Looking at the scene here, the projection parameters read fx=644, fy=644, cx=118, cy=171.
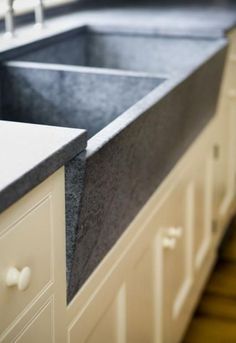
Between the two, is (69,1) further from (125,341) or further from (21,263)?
(21,263)

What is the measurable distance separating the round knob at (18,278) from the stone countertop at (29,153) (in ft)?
0.32

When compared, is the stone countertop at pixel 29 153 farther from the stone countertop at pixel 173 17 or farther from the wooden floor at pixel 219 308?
the wooden floor at pixel 219 308

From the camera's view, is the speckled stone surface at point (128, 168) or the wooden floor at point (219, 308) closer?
the speckled stone surface at point (128, 168)

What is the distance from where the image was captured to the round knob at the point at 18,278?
771 millimetres

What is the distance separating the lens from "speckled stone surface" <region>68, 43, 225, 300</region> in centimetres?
96

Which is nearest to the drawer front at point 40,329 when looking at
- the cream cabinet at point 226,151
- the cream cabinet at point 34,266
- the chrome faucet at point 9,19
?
the cream cabinet at point 34,266

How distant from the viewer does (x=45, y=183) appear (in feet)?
2.75

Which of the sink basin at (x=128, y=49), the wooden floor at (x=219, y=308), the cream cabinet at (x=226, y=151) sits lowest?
the wooden floor at (x=219, y=308)

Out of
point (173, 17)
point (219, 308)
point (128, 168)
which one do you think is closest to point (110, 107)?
point (128, 168)

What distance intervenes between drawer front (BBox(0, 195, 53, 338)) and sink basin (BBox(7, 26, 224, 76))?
1011 millimetres

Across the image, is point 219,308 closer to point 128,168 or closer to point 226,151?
point 226,151

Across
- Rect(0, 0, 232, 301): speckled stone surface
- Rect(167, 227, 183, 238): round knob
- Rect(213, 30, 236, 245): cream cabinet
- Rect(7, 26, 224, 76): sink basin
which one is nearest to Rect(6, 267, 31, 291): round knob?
Rect(0, 0, 232, 301): speckled stone surface

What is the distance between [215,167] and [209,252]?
0.29 meters

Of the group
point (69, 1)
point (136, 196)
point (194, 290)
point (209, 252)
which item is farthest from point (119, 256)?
point (69, 1)
